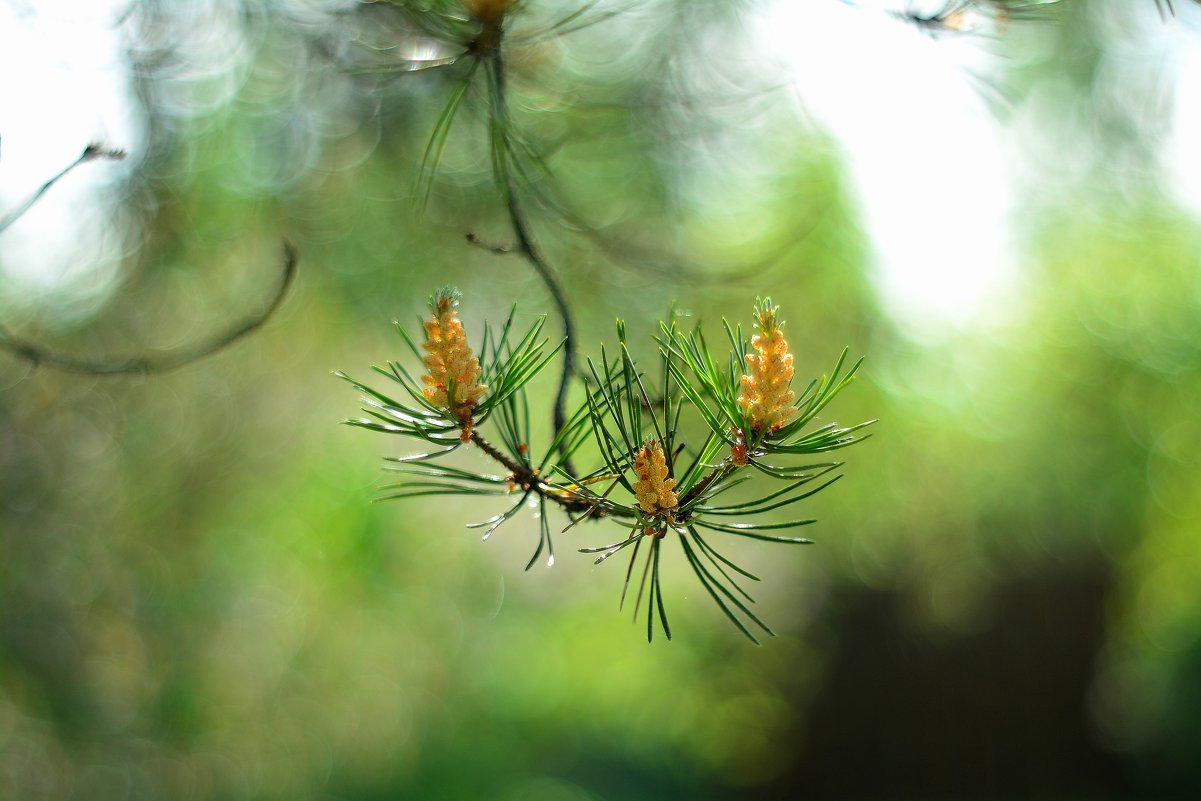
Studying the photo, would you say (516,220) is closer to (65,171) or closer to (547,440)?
(65,171)

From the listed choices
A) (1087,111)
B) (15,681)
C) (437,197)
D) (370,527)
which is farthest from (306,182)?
(1087,111)

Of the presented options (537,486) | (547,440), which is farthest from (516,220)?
(547,440)

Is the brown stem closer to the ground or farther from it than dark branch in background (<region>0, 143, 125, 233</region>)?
closer to the ground

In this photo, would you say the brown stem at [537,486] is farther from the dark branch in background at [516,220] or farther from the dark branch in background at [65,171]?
the dark branch in background at [65,171]

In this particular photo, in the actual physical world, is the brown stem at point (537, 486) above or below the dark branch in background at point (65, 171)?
below

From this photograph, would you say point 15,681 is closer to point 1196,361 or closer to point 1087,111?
point 1087,111

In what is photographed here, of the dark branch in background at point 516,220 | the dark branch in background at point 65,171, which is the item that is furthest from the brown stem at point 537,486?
the dark branch in background at point 65,171

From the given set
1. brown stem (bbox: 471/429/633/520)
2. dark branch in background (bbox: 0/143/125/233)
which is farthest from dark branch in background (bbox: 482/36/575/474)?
dark branch in background (bbox: 0/143/125/233)

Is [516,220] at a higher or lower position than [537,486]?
higher

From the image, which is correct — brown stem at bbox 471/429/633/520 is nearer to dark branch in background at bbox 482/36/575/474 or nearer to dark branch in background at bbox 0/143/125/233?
dark branch in background at bbox 482/36/575/474

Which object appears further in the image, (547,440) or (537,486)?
(547,440)
